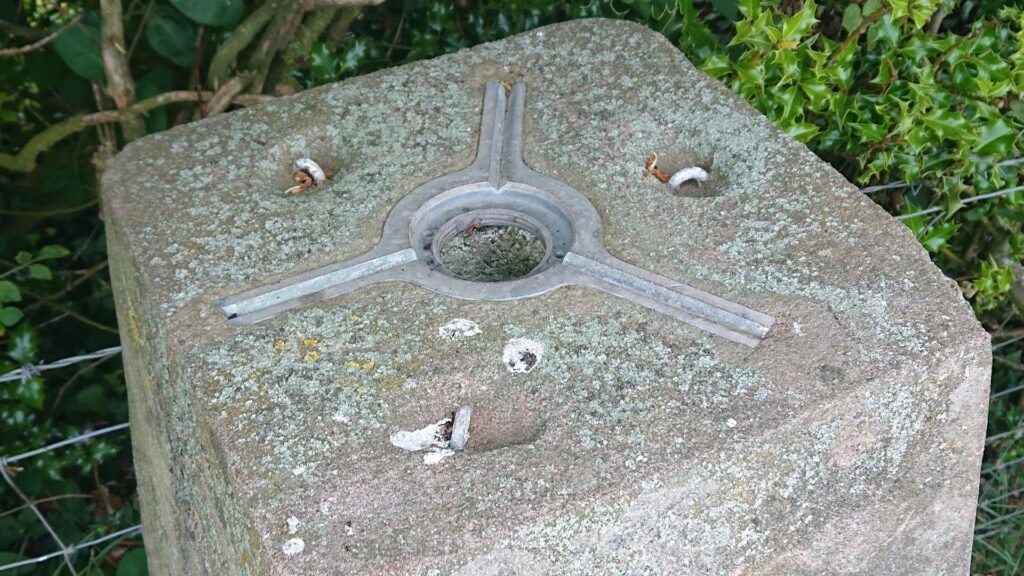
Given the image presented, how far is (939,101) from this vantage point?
6.97 feet

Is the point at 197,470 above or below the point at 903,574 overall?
above

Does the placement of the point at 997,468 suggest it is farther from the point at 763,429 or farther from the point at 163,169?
the point at 163,169

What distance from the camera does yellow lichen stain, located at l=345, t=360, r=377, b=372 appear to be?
4.67 feet

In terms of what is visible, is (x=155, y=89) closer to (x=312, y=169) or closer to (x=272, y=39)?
(x=272, y=39)

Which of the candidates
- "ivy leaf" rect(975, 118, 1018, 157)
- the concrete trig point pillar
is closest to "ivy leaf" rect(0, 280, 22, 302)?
the concrete trig point pillar

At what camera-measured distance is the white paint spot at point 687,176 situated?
1.74 m

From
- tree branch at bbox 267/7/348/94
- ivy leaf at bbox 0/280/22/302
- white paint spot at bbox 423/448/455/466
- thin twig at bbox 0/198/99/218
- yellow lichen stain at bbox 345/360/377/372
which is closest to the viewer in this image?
white paint spot at bbox 423/448/455/466

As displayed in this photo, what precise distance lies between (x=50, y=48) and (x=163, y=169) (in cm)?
100

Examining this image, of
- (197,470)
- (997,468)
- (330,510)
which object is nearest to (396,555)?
(330,510)

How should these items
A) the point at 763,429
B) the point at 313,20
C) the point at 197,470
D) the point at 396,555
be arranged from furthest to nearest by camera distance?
the point at 313,20 < the point at 197,470 < the point at 763,429 < the point at 396,555

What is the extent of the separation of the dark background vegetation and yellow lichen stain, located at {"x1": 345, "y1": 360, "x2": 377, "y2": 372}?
87 cm

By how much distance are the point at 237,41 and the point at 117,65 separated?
0.84 feet

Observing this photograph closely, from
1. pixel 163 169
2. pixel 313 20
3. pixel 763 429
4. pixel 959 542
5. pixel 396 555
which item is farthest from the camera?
pixel 313 20

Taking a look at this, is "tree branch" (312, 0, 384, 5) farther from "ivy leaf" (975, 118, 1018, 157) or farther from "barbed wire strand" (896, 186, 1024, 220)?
"ivy leaf" (975, 118, 1018, 157)
